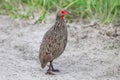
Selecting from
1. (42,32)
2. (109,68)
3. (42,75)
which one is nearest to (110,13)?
(42,32)

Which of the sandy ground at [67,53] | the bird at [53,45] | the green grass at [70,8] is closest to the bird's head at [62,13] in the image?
the bird at [53,45]

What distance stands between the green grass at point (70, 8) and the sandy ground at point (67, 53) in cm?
18

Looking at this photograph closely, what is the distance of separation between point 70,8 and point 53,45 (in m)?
2.46

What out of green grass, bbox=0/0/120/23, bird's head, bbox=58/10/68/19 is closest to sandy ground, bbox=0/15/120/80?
green grass, bbox=0/0/120/23

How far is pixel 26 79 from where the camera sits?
23.6 ft

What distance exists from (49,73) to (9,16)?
2.98 m

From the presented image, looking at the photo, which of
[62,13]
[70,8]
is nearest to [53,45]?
[62,13]

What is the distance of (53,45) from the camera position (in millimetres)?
7566

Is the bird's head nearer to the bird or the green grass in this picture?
the bird

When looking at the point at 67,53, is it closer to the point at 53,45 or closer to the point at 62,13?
the point at 62,13

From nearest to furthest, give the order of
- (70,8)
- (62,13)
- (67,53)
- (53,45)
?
(53,45) → (62,13) → (67,53) → (70,8)

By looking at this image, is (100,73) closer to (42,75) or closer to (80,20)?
(42,75)

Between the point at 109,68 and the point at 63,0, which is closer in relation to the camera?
the point at 109,68

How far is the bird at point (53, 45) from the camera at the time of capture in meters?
7.49
